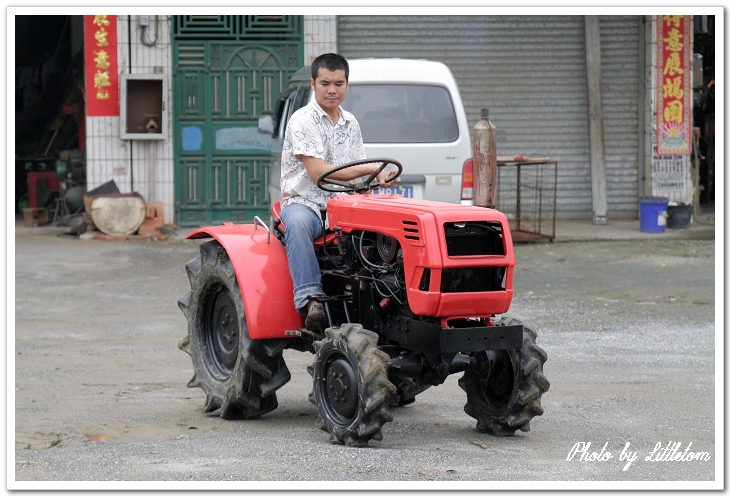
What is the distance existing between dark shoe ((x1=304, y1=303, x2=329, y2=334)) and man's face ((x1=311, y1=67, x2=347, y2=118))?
1.12 meters

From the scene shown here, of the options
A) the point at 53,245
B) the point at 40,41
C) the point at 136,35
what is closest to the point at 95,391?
the point at 53,245

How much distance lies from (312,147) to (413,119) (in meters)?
5.44

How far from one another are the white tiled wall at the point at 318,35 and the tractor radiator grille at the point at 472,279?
35.4 feet

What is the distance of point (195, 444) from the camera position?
526cm

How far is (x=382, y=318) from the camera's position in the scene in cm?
548

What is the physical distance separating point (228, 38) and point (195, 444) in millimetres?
11113

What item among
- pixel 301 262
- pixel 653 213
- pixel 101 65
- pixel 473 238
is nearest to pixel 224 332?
pixel 301 262

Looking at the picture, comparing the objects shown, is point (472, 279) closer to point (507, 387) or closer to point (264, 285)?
point (507, 387)

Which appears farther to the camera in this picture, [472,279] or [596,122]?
[596,122]

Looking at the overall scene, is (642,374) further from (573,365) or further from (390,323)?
(390,323)

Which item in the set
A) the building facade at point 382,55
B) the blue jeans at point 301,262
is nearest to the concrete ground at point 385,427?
the blue jeans at point 301,262

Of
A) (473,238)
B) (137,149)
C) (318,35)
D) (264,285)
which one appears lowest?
(264,285)

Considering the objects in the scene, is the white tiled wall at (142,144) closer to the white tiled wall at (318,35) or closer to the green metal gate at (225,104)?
the white tiled wall at (318,35)

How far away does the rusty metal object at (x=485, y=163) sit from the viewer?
9.18 metres
